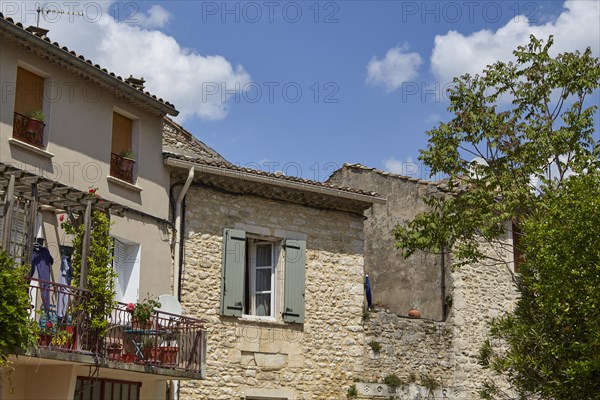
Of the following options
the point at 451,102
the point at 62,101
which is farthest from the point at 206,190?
the point at 451,102

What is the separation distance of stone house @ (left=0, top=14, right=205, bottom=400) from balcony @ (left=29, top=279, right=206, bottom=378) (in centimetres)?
2

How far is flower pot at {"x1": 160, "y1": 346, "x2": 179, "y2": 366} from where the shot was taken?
15438 mm

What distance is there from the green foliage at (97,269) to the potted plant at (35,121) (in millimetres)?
1882

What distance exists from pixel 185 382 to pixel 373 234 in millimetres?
7352

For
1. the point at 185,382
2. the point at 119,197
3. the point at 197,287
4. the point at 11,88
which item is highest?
the point at 11,88

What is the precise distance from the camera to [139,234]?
1680 centimetres

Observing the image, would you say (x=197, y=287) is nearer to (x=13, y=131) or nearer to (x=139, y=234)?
(x=139, y=234)

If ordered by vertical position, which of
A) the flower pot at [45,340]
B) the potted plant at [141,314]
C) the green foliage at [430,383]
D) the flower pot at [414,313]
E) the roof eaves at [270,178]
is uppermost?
the roof eaves at [270,178]

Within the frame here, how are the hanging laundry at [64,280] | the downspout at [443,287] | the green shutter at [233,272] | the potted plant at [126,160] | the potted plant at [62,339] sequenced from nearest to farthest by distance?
the potted plant at [62,339] → the hanging laundry at [64,280] → the potted plant at [126,160] → the green shutter at [233,272] → the downspout at [443,287]

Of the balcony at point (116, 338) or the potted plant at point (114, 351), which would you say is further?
the potted plant at point (114, 351)

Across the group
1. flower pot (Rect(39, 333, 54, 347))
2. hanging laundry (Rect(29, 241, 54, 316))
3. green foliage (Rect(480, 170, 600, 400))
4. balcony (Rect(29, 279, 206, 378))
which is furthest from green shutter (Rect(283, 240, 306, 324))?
flower pot (Rect(39, 333, 54, 347))

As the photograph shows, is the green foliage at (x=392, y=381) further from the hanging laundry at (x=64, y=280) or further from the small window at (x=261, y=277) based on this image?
the hanging laundry at (x=64, y=280)

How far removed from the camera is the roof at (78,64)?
14.8 m

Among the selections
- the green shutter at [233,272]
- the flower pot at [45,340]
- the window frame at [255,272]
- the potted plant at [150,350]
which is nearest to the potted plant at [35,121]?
the flower pot at [45,340]
